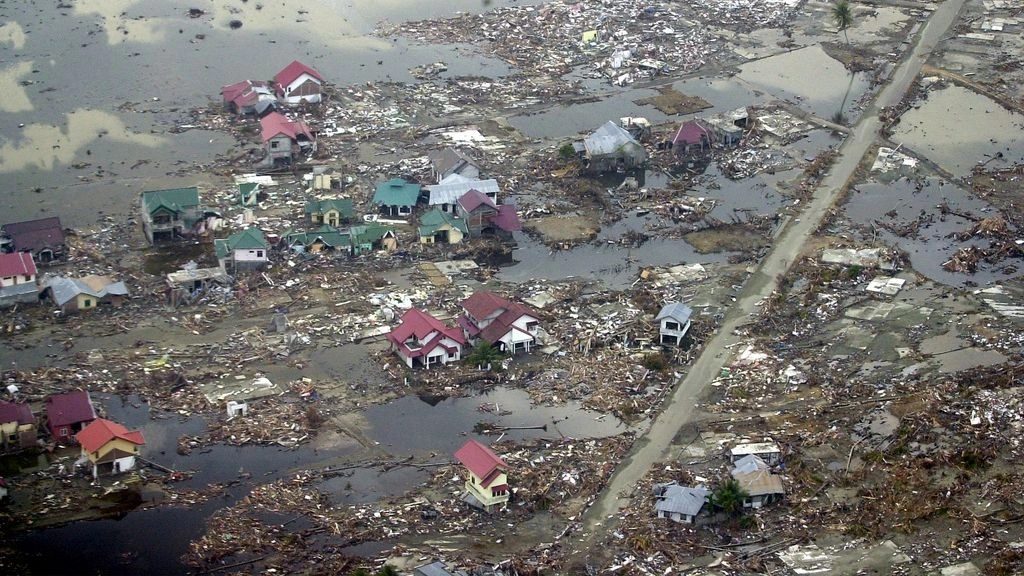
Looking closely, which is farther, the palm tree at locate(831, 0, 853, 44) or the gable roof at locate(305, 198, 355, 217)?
the palm tree at locate(831, 0, 853, 44)

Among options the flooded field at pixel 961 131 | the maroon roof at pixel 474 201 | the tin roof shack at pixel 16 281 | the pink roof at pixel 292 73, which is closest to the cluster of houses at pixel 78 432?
the tin roof shack at pixel 16 281

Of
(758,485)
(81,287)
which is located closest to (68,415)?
(81,287)

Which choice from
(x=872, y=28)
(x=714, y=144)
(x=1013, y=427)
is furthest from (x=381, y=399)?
(x=872, y=28)

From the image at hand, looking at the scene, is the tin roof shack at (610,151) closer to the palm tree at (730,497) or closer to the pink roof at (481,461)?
the pink roof at (481,461)

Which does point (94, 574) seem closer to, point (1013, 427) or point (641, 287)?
point (641, 287)

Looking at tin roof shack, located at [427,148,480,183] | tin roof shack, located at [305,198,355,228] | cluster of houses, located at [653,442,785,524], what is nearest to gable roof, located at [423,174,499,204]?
tin roof shack, located at [427,148,480,183]

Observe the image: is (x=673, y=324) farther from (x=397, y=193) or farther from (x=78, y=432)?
(x=78, y=432)

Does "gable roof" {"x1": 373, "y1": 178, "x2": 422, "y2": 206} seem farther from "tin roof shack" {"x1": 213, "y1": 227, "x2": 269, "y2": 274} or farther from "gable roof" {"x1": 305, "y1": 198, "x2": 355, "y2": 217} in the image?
"tin roof shack" {"x1": 213, "y1": 227, "x2": 269, "y2": 274}
